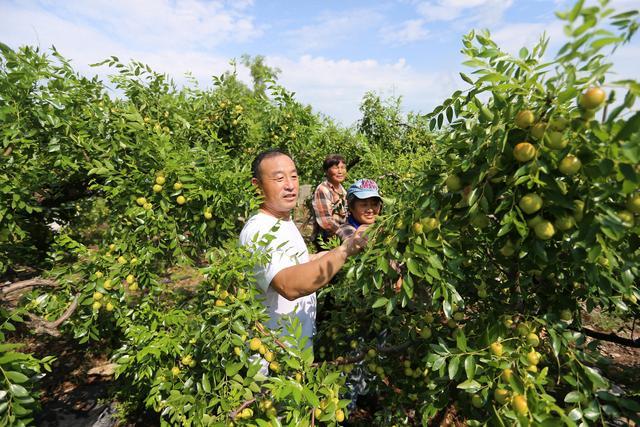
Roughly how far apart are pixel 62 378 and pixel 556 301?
16.9 ft

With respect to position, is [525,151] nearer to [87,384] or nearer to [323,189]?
[323,189]

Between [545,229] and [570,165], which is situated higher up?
[570,165]

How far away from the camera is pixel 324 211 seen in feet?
13.8

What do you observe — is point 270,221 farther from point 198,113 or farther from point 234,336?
point 198,113

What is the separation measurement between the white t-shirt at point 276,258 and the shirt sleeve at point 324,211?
5.88 ft

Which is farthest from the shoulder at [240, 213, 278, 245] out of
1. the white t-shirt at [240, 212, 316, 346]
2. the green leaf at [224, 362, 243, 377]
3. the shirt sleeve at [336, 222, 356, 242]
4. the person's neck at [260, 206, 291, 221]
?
the shirt sleeve at [336, 222, 356, 242]

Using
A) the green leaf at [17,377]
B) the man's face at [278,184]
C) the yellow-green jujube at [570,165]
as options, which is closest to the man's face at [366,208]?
the man's face at [278,184]

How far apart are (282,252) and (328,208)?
90.8 inches

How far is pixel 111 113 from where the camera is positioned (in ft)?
8.91

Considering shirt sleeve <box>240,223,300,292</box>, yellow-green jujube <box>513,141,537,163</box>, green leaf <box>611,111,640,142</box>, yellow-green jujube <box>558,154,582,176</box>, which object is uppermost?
green leaf <box>611,111,640,142</box>

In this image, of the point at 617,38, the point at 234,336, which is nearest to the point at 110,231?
the point at 234,336

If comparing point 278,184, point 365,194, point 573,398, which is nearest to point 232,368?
point 278,184

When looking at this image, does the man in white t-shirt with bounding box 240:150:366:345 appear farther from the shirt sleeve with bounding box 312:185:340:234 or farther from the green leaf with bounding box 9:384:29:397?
the shirt sleeve with bounding box 312:185:340:234

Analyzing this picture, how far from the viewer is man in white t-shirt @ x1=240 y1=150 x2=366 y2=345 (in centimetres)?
174
